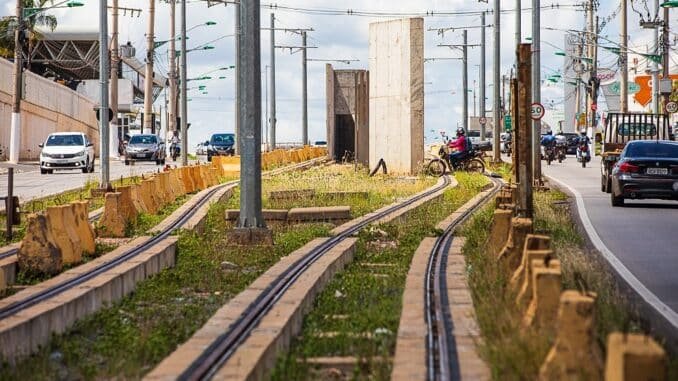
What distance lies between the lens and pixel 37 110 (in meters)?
78.2

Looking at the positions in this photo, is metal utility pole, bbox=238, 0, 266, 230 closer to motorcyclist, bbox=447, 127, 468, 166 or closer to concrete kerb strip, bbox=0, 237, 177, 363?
concrete kerb strip, bbox=0, 237, 177, 363

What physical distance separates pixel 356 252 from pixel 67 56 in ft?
297

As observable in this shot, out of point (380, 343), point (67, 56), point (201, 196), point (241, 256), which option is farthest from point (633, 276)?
point (67, 56)

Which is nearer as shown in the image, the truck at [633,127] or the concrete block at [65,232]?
the concrete block at [65,232]

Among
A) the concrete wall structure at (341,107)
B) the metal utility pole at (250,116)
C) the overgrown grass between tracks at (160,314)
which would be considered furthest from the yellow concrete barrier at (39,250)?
the concrete wall structure at (341,107)

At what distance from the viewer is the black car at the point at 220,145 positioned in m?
78.8

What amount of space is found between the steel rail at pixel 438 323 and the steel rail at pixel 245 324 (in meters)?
1.34

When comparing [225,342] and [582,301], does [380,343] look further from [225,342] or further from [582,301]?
[582,301]

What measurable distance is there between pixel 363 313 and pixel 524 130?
33.8 feet

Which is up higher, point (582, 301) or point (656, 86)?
point (656, 86)

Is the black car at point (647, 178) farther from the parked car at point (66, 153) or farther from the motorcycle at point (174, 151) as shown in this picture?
the motorcycle at point (174, 151)

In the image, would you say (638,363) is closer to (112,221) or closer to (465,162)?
(112,221)

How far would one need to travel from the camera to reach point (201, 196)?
1226 inches

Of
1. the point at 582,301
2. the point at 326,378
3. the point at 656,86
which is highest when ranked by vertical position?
the point at 656,86
